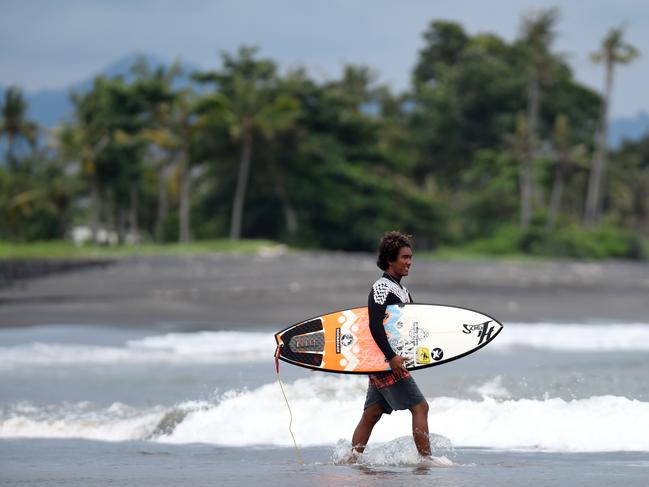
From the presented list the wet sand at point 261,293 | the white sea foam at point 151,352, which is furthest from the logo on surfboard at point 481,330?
the wet sand at point 261,293

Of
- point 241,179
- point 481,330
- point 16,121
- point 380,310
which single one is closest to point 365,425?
point 380,310

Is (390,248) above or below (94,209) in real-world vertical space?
above

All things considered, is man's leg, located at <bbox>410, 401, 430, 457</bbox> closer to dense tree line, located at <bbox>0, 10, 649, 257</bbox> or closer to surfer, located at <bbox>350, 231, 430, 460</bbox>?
surfer, located at <bbox>350, 231, 430, 460</bbox>

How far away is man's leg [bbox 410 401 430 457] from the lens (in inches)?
296

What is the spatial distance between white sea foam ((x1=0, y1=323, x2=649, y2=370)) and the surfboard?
21.3 feet

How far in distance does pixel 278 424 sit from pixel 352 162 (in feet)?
177

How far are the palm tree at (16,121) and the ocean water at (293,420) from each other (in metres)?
49.4

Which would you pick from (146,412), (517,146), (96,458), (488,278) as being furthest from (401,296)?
(517,146)

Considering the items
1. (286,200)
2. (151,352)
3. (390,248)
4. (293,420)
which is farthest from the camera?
(286,200)

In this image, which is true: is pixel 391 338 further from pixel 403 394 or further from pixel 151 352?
pixel 151 352

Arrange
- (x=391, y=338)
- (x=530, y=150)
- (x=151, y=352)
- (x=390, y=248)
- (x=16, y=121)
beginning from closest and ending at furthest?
1. (x=390, y=248)
2. (x=391, y=338)
3. (x=151, y=352)
4. (x=16, y=121)
5. (x=530, y=150)

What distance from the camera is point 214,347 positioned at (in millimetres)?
16328

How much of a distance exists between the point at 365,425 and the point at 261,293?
20.4m

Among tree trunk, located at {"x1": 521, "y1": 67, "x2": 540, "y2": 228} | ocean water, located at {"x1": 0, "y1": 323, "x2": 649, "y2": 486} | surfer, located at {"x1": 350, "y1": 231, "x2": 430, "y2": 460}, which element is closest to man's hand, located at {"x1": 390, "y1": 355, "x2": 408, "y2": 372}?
surfer, located at {"x1": 350, "y1": 231, "x2": 430, "y2": 460}
